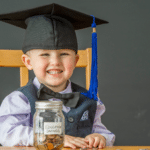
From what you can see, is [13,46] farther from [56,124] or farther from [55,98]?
[56,124]

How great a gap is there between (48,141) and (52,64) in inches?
13.2

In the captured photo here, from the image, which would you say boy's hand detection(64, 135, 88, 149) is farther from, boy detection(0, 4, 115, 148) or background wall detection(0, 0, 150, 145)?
background wall detection(0, 0, 150, 145)

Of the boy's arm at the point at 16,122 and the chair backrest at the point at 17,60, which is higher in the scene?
the chair backrest at the point at 17,60

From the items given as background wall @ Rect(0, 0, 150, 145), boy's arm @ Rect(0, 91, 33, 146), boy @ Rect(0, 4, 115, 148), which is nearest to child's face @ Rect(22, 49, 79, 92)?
boy @ Rect(0, 4, 115, 148)

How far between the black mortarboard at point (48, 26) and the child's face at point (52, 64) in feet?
0.08

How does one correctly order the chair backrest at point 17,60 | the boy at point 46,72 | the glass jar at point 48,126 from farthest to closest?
the chair backrest at point 17,60 → the boy at point 46,72 → the glass jar at point 48,126

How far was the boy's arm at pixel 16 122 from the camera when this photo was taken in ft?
2.54

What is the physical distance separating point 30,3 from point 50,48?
3.47ft

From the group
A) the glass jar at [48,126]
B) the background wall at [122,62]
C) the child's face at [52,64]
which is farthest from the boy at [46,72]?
the background wall at [122,62]

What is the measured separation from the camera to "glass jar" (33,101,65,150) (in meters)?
0.57

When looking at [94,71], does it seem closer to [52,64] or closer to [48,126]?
[52,64]

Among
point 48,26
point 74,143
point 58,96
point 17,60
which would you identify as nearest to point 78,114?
point 58,96

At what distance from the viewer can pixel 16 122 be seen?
82 centimetres

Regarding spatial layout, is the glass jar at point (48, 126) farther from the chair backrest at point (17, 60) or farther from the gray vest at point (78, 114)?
the chair backrest at point (17, 60)
